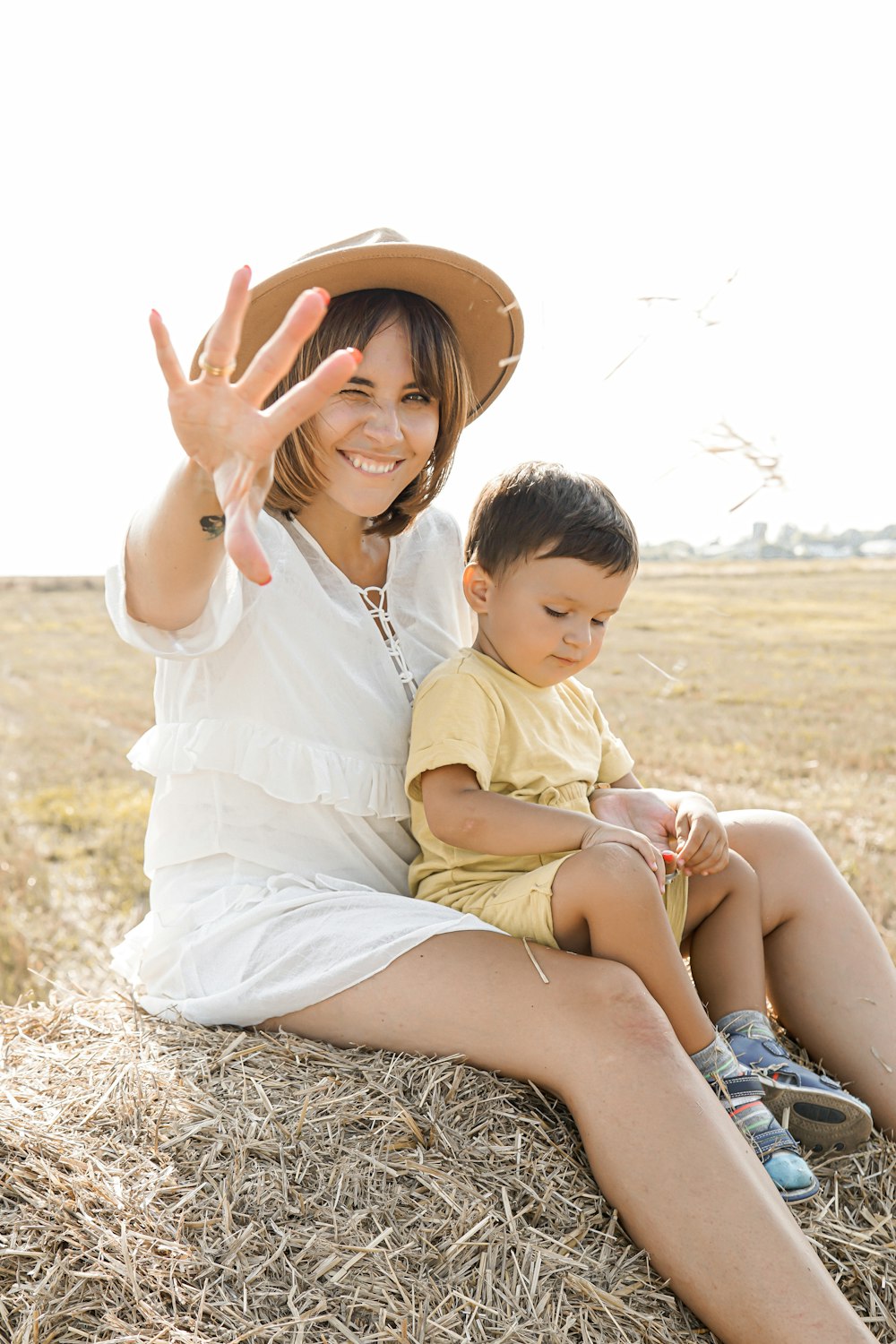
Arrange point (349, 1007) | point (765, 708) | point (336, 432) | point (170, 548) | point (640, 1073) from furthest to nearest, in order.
Result: 1. point (765, 708)
2. point (336, 432)
3. point (349, 1007)
4. point (170, 548)
5. point (640, 1073)

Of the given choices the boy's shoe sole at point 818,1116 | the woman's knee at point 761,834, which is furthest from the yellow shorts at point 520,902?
the boy's shoe sole at point 818,1116

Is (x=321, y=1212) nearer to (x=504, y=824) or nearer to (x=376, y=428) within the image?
(x=504, y=824)

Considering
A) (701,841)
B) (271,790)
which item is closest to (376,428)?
(271,790)

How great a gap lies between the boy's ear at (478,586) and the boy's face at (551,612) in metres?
0.02

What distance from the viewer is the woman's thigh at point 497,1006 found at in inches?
65.9

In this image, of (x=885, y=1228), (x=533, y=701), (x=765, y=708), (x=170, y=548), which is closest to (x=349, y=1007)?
(x=533, y=701)

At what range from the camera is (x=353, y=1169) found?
63.6 inches

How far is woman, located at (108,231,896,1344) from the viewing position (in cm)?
155

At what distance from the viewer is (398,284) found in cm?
217

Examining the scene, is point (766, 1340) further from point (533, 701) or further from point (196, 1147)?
point (533, 701)

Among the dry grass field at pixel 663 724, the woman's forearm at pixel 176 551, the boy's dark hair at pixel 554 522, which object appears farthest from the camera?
the dry grass field at pixel 663 724

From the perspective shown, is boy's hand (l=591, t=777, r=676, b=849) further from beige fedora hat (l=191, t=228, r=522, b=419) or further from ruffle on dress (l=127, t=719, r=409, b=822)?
beige fedora hat (l=191, t=228, r=522, b=419)

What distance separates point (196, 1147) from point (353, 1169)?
24 centimetres

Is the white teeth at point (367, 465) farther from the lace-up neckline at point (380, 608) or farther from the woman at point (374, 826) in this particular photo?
the lace-up neckline at point (380, 608)
